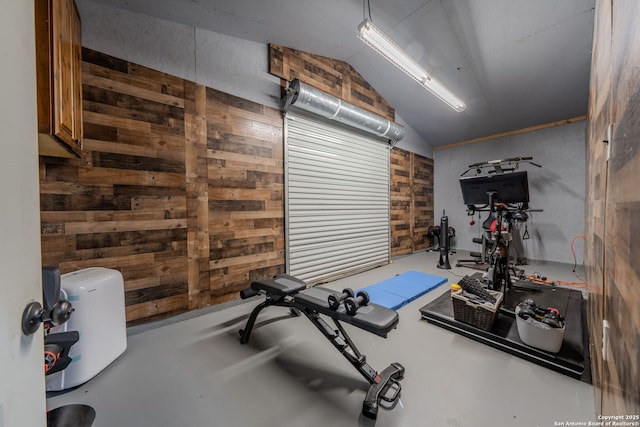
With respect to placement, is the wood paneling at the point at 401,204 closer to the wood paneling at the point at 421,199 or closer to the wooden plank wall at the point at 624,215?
the wood paneling at the point at 421,199

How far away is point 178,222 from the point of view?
8.01ft

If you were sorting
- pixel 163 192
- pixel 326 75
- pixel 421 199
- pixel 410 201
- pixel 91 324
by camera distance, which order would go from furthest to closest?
pixel 421 199 < pixel 410 201 < pixel 326 75 < pixel 163 192 < pixel 91 324

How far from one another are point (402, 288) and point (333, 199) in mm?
1737

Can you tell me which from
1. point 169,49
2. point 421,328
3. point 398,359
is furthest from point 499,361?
point 169,49

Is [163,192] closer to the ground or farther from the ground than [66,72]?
closer to the ground

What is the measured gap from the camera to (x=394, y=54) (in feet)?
8.23

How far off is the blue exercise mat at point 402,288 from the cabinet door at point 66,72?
3182 mm

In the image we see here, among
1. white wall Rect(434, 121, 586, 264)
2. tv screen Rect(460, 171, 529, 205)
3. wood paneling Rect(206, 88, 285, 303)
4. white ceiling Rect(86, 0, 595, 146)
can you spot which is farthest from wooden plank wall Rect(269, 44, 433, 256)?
tv screen Rect(460, 171, 529, 205)

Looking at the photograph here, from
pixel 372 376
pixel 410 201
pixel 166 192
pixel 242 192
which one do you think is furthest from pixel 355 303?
pixel 410 201

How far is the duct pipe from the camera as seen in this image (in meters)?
3.05

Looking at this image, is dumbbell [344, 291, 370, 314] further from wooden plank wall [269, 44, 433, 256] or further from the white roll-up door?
wooden plank wall [269, 44, 433, 256]

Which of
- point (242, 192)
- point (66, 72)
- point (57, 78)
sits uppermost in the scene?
point (66, 72)

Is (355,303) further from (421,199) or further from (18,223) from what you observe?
(421,199)

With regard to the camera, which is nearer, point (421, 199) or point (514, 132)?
point (514, 132)
